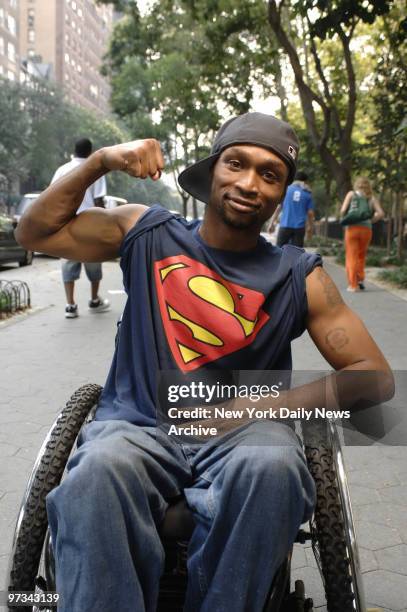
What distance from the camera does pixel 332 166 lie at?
17.2m

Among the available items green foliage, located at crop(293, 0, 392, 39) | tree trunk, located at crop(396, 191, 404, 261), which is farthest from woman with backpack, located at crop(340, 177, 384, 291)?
tree trunk, located at crop(396, 191, 404, 261)

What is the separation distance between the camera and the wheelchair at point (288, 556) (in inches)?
68.6

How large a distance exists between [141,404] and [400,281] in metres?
10.8

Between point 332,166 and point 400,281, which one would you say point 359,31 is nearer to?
point 332,166

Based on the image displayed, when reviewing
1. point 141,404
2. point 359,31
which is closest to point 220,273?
point 141,404

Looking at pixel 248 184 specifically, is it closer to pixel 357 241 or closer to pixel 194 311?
pixel 194 311

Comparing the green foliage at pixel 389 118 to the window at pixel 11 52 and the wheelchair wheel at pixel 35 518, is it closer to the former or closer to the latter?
the wheelchair wheel at pixel 35 518

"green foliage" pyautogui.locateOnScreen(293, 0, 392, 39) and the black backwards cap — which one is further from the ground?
"green foliage" pyautogui.locateOnScreen(293, 0, 392, 39)

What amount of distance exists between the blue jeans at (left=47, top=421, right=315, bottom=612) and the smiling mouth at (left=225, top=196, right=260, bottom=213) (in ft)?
2.46

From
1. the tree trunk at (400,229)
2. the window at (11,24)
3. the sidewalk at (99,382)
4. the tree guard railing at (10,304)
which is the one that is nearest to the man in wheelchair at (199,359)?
the sidewalk at (99,382)

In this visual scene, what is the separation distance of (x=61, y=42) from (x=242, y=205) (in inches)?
3885

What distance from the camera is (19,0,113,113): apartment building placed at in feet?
297

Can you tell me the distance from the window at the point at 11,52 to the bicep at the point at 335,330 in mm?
72179

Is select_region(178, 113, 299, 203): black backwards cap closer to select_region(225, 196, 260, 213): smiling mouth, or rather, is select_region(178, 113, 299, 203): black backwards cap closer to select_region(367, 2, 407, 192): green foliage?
select_region(225, 196, 260, 213): smiling mouth
